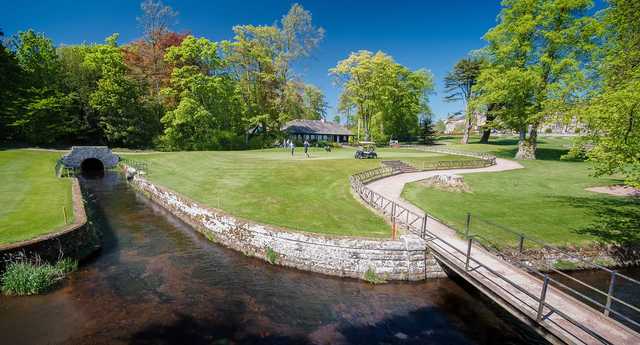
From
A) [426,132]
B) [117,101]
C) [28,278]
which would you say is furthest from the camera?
[426,132]

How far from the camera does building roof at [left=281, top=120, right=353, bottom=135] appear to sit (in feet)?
218

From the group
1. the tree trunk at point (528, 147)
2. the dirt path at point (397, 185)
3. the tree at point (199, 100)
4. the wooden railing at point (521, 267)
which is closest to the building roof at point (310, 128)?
the tree at point (199, 100)

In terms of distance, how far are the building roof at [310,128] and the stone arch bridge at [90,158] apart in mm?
34106

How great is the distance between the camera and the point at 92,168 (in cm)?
3941

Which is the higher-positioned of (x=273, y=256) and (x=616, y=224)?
(x=616, y=224)

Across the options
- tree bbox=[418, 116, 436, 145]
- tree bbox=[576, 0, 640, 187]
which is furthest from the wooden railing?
tree bbox=[418, 116, 436, 145]

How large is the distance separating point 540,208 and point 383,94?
150ft

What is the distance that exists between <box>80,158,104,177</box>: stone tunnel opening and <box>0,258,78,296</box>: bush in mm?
27656

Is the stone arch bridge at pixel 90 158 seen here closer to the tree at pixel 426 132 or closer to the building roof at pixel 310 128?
the building roof at pixel 310 128

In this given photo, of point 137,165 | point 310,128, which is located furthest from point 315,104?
point 137,165

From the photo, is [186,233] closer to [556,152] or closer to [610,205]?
[610,205]

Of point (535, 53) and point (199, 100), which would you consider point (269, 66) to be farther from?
point (535, 53)

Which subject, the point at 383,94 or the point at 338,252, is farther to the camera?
the point at 383,94

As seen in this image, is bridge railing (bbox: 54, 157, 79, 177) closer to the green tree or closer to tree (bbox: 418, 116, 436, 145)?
the green tree
